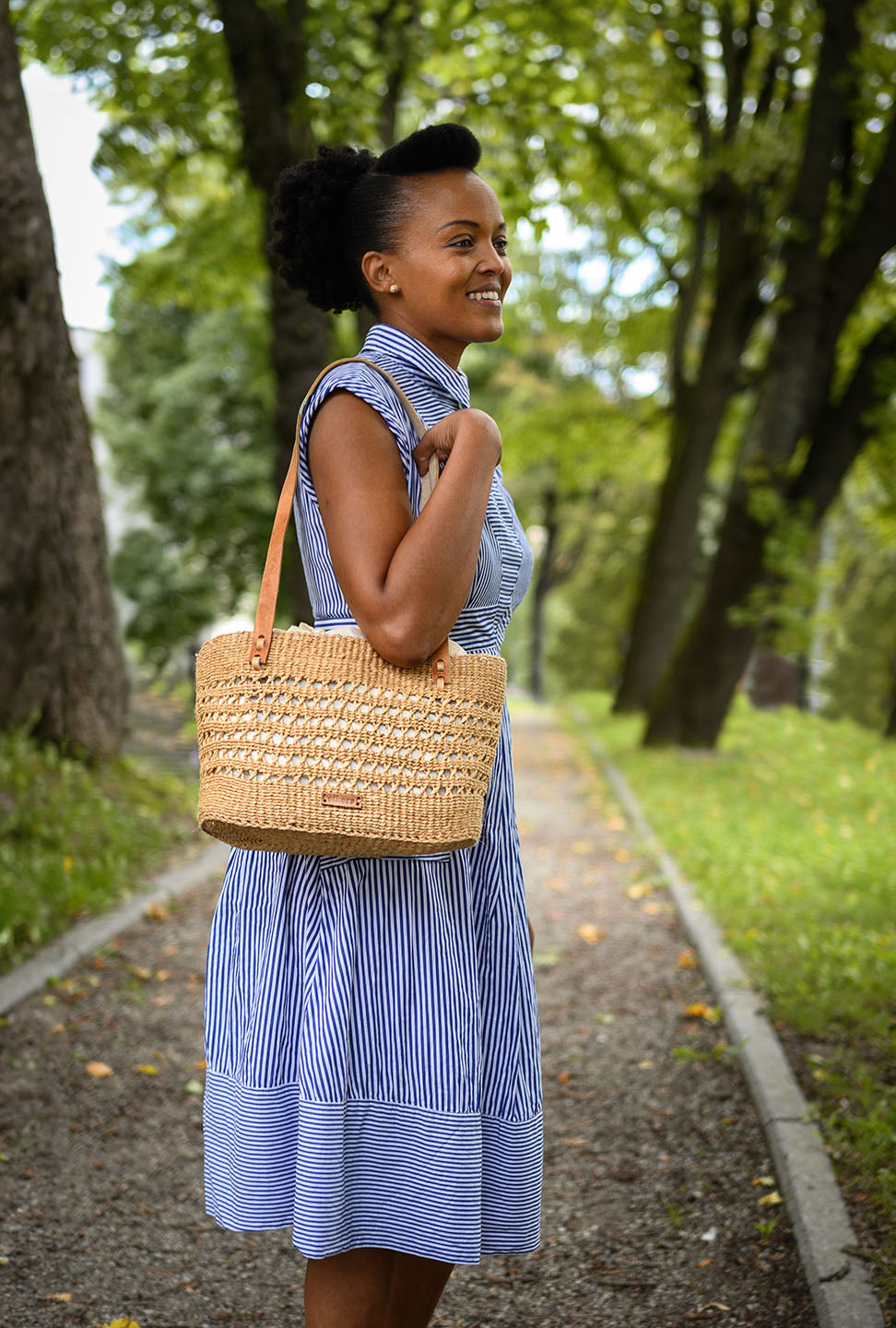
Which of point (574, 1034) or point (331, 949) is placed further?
point (574, 1034)

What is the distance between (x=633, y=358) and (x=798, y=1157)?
14905mm

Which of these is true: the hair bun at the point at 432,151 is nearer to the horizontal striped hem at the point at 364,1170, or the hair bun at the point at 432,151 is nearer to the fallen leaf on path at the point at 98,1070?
the horizontal striped hem at the point at 364,1170

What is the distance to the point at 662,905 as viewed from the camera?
7.15 m

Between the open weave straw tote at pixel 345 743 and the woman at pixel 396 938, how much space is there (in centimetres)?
7

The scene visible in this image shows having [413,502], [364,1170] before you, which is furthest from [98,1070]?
[413,502]

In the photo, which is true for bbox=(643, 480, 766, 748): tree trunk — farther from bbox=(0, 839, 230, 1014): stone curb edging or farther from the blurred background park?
bbox=(0, 839, 230, 1014): stone curb edging

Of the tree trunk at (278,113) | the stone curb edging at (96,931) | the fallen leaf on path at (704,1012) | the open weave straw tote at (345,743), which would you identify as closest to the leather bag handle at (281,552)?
the open weave straw tote at (345,743)

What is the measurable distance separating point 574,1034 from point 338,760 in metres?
3.69

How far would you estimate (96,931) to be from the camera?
225 inches

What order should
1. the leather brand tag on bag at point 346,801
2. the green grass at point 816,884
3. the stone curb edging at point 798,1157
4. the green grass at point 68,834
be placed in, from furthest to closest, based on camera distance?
the green grass at point 68,834 < the green grass at point 816,884 < the stone curb edging at point 798,1157 < the leather brand tag on bag at point 346,801

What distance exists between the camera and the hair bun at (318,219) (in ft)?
7.39

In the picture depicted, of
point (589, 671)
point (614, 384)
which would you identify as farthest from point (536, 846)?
point (589, 671)

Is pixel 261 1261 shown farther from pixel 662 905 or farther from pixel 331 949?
pixel 662 905

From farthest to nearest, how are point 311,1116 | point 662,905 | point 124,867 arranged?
point 662,905 < point 124,867 < point 311,1116
